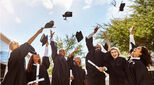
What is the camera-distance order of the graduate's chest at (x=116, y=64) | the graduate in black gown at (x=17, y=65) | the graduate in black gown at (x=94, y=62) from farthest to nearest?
the graduate in black gown at (x=94, y=62) → the graduate's chest at (x=116, y=64) → the graduate in black gown at (x=17, y=65)

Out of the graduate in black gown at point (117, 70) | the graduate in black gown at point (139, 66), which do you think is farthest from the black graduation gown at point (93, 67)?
the graduate in black gown at point (139, 66)

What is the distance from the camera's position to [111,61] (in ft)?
15.7

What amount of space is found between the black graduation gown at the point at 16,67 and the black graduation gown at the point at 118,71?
89.2 inches

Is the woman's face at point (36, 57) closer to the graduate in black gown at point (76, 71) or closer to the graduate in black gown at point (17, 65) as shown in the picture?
the graduate in black gown at point (17, 65)

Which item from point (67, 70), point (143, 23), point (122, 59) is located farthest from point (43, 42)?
point (143, 23)

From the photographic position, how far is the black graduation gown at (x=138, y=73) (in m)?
4.33

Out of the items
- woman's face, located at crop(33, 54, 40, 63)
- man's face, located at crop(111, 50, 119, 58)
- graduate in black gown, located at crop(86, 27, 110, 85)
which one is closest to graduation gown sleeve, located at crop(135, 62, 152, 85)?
man's face, located at crop(111, 50, 119, 58)

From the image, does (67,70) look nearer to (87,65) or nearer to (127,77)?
(87,65)

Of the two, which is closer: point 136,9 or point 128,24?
point 128,24

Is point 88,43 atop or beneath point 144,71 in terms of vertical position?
atop

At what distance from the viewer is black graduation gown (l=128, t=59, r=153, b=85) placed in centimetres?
433

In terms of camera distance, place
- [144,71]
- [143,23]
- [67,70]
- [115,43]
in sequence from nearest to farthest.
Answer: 1. [144,71]
2. [67,70]
3. [143,23]
4. [115,43]

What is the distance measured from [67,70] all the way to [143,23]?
7.89 meters

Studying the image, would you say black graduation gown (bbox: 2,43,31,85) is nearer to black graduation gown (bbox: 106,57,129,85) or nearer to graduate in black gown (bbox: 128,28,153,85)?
black graduation gown (bbox: 106,57,129,85)
